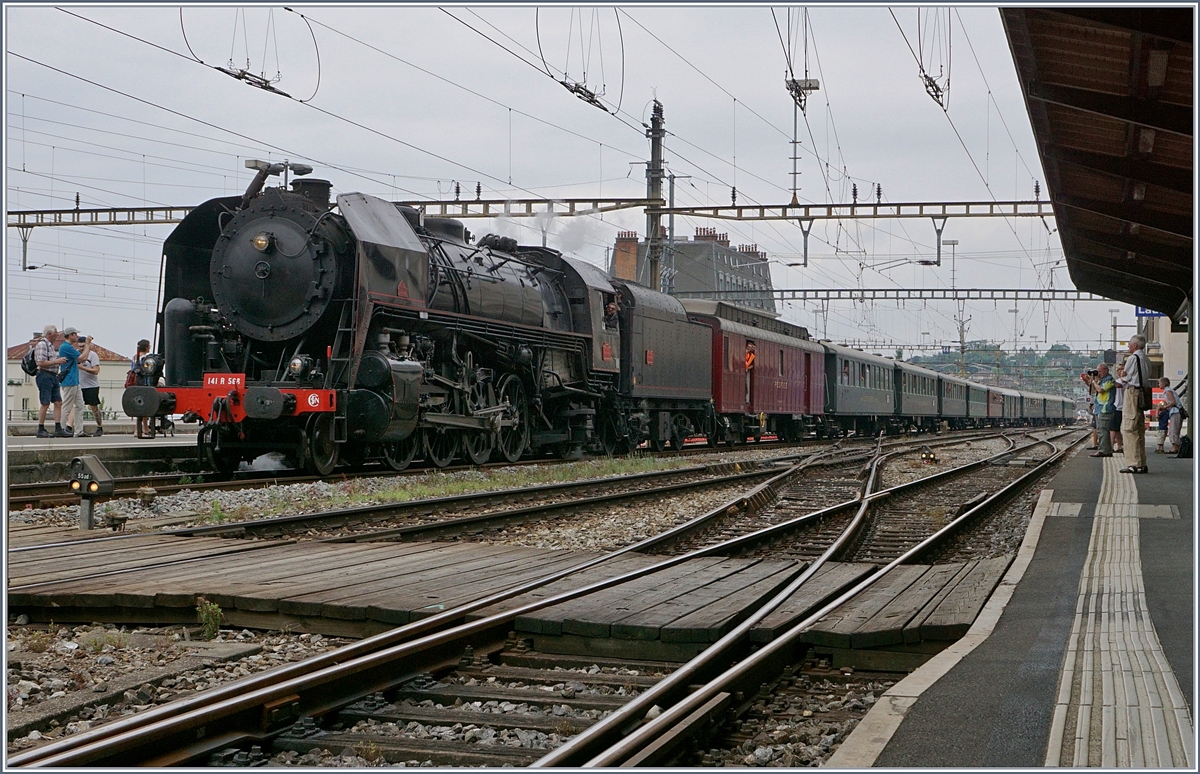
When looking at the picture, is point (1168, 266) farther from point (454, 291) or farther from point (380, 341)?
point (380, 341)

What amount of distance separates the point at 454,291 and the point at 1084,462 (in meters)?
11.8

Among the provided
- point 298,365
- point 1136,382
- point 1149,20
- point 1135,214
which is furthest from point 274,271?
point 1136,382

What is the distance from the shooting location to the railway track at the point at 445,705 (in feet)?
11.5

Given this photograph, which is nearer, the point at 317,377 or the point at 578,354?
the point at 317,377

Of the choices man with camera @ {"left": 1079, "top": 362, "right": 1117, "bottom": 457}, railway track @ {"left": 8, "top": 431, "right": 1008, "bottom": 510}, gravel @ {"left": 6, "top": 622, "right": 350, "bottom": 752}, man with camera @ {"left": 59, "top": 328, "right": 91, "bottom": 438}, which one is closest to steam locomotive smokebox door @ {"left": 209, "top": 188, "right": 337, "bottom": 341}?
railway track @ {"left": 8, "top": 431, "right": 1008, "bottom": 510}

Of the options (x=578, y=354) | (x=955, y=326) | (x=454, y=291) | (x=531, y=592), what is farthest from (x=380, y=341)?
(x=955, y=326)

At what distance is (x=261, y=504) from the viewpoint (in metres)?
11.0

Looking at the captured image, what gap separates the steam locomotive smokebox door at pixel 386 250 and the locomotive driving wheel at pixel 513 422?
117 inches

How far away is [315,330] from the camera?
44.0ft

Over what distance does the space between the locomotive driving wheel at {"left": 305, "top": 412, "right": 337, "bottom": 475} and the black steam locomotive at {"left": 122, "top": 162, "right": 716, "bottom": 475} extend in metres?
0.02

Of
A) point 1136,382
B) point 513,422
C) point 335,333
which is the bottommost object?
point 513,422

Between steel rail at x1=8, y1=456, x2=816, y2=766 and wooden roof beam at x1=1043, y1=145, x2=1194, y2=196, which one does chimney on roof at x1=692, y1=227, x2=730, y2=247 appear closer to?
wooden roof beam at x1=1043, y1=145, x2=1194, y2=196

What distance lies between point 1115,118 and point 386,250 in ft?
26.5

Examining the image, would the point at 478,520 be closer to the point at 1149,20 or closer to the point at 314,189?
the point at 314,189
